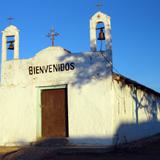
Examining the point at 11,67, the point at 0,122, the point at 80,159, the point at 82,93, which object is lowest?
the point at 80,159

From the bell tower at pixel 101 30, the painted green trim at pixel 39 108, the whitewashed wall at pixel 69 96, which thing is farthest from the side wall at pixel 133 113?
the painted green trim at pixel 39 108

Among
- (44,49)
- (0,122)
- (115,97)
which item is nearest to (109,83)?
(115,97)

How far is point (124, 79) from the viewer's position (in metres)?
16.4

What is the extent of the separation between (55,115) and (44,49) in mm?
3100

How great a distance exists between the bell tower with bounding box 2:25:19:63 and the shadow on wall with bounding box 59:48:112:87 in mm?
2810

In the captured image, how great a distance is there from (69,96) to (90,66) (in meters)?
1.60

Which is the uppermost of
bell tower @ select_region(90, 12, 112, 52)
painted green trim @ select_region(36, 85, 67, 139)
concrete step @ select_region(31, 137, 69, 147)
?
Result: bell tower @ select_region(90, 12, 112, 52)

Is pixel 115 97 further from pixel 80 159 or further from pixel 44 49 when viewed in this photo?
pixel 80 159

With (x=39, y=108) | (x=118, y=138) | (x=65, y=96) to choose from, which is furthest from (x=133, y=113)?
(x=39, y=108)

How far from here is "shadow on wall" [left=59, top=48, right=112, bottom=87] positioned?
1503 cm

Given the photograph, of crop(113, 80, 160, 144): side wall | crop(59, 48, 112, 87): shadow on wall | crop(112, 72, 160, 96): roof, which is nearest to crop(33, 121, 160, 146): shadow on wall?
crop(113, 80, 160, 144): side wall

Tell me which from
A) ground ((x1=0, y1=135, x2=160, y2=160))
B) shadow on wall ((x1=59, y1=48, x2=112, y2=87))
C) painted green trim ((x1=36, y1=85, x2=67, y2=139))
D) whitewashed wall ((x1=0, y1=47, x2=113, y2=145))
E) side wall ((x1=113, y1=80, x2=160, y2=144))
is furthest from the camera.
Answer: painted green trim ((x1=36, y1=85, x2=67, y2=139))

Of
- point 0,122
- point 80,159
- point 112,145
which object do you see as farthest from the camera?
point 0,122

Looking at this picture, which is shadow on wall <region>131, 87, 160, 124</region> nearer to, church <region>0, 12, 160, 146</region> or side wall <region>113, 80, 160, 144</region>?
side wall <region>113, 80, 160, 144</region>
